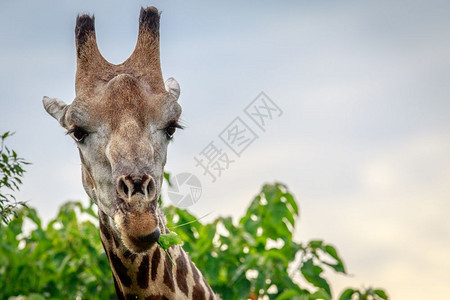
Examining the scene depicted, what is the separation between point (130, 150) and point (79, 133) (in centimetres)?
70

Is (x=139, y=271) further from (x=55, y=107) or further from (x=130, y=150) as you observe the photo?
(x=55, y=107)

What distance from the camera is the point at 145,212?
573cm

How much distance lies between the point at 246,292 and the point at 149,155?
4.41 meters

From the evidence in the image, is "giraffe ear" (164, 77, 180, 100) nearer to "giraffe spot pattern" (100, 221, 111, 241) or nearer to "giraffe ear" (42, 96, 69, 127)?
"giraffe ear" (42, 96, 69, 127)

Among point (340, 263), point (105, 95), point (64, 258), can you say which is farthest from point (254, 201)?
point (105, 95)

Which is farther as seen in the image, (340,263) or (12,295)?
(12,295)

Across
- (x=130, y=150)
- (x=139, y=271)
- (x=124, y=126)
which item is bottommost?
(x=139, y=271)

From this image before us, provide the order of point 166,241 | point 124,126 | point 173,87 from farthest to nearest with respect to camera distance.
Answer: point 173,87 → point 166,241 → point 124,126

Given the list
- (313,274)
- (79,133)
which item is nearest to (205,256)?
(313,274)

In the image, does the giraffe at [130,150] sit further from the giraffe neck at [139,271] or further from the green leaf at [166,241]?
the green leaf at [166,241]

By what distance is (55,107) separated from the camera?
7184 mm

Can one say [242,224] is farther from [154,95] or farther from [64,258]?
[154,95]

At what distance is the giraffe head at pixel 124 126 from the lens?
5.78 metres

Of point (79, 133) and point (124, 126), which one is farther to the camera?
point (79, 133)
